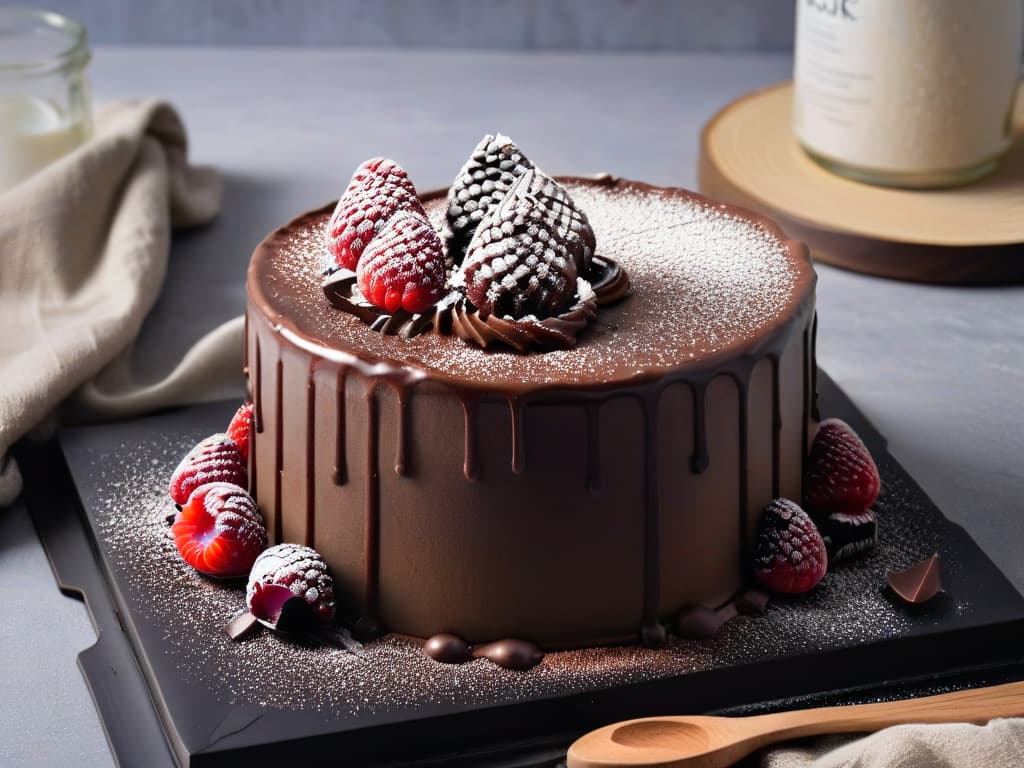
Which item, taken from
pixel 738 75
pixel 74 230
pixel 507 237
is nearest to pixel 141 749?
pixel 507 237

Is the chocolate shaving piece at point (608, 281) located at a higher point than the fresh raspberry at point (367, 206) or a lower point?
lower

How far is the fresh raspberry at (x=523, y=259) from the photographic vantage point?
1.49 m

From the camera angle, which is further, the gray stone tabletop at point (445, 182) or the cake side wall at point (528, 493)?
the gray stone tabletop at point (445, 182)

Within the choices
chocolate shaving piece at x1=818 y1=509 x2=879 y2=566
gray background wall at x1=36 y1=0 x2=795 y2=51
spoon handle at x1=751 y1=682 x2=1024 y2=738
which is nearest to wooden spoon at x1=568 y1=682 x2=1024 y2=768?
spoon handle at x1=751 y1=682 x2=1024 y2=738

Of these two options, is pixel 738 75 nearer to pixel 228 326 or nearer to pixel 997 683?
pixel 228 326

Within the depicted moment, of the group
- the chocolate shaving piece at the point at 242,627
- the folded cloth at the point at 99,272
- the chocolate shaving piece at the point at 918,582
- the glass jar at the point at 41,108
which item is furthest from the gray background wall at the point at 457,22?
the chocolate shaving piece at the point at 242,627

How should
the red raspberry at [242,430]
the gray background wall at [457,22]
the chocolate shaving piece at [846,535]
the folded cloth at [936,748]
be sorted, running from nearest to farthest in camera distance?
the folded cloth at [936,748] → the chocolate shaving piece at [846,535] → the red raspberry at [242,430] → the gray background wall at [457,22]

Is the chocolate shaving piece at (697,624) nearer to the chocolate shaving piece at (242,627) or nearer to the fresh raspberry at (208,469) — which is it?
the chocolate shaving piece at (242,627)

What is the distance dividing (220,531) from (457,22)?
2.10 m

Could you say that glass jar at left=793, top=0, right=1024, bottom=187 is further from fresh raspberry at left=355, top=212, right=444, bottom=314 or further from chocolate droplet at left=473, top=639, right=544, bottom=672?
chocolate droplet at left=473, top=639, right=544, bottom=672

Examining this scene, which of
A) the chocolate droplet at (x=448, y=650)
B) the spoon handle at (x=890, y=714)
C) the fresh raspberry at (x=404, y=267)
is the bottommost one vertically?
the spoon handle at (x=890, y=714)

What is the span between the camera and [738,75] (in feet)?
10.9

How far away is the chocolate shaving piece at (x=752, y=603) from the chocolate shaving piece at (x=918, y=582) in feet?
0.44

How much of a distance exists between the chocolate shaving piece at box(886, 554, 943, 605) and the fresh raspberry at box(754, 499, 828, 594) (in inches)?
3.0
